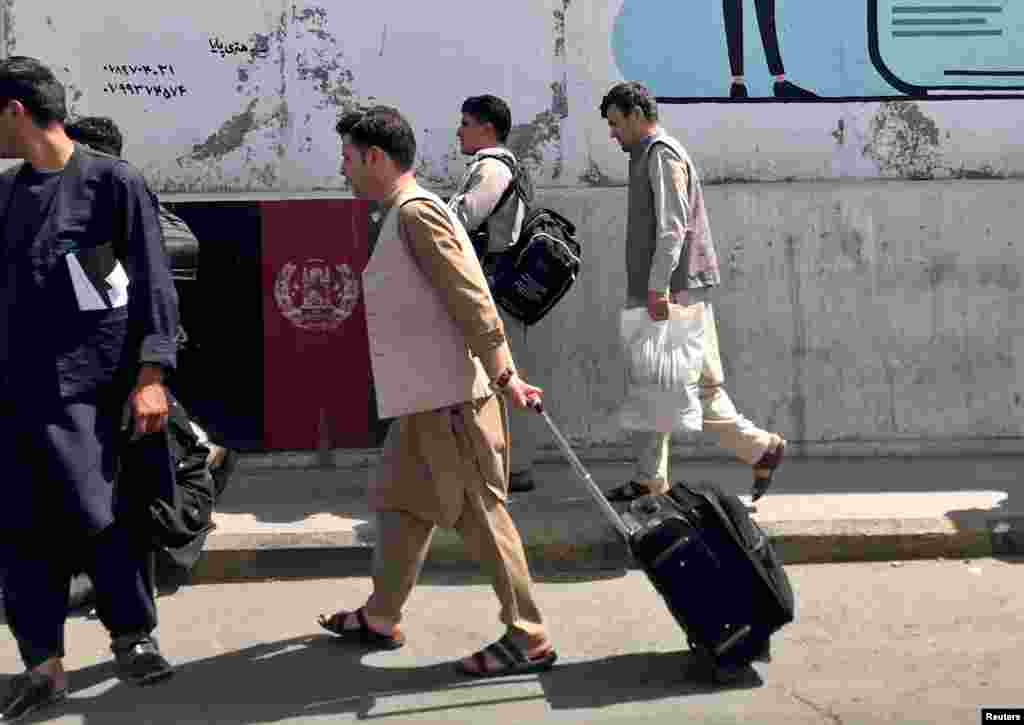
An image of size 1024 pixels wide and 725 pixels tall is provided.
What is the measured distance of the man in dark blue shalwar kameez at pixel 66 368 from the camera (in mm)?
4902

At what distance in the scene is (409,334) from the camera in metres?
5.12

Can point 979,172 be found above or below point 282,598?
above

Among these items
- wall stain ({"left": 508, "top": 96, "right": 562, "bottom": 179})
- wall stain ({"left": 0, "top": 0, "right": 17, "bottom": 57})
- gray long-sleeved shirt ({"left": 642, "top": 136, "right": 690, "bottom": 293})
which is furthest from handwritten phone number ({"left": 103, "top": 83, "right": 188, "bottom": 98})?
gray long-sleeved shirt ({"left": 642, "top": 136, "right": 690, "bottom": 293})

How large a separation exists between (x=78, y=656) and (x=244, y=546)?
44.5 inches

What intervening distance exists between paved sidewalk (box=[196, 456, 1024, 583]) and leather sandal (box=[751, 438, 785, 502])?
96mm

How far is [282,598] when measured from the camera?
629 centimetres

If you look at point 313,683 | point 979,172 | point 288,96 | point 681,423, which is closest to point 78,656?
point 313,683

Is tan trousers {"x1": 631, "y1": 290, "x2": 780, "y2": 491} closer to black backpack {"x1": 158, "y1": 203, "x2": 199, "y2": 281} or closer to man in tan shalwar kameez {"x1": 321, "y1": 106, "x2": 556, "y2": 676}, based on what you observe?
man in tan shalwar kameez {"x1": 321, "y1": 106, "x2": 556, "y2": 676}

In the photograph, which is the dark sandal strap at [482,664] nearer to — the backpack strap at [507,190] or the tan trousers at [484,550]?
the tan trousers at [484,550]

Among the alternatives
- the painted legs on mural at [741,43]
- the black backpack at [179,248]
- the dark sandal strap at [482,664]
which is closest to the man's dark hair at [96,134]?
the black backpack at [179,248]

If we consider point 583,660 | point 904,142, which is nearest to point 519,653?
point 583,660

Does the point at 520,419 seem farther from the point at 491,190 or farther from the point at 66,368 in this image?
the point at 66,368

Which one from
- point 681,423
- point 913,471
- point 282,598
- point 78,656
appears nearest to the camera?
point 78,656

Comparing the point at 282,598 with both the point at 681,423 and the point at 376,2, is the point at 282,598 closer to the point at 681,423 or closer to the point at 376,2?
the point at 681,423
